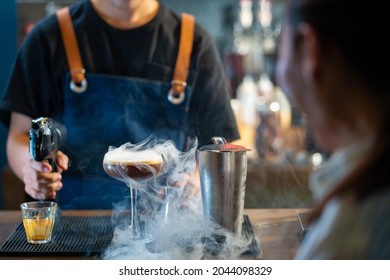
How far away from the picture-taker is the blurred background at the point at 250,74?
249 centimetres

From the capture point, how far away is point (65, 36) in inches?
67.4

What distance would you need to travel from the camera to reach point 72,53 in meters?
1.71

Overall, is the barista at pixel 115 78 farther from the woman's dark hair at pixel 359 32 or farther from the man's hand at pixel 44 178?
the woman's dark hair at pixel 359 32

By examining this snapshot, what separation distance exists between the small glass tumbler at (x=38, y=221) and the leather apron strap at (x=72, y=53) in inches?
17.7

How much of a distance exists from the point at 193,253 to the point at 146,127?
0.54 metres

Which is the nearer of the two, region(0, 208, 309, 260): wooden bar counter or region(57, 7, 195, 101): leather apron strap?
region(0, 208, 309, 260): wooden bar counter

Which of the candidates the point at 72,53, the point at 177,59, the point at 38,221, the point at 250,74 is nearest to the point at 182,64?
the point at 177,59

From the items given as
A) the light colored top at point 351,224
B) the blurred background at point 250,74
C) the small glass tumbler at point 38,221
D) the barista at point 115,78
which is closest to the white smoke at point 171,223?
the small glass tumbler at point 38,221

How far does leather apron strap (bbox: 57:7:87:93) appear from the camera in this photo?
1.69 m

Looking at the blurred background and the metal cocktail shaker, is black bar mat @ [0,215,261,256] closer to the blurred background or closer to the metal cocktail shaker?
the metal cocktail shaker

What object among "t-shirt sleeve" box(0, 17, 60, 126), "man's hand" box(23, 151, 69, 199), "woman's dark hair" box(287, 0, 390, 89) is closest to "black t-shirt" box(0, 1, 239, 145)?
"t-shirt sleeve" box(0, 17, 60, 126)

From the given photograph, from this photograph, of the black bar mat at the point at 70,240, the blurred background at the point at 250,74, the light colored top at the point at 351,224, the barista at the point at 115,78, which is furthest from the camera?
the blurred background at the point at 250,74
